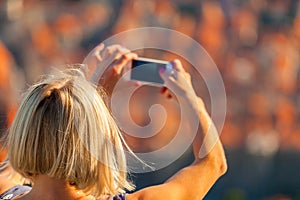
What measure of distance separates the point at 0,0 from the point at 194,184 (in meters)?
2.30

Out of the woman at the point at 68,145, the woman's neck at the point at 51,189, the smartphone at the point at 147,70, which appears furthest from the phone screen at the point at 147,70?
the woman's neck at the point at 51,189

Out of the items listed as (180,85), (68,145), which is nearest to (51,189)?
(68,145)

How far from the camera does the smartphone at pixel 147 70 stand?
56.7 inches

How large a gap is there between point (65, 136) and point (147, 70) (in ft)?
0.93

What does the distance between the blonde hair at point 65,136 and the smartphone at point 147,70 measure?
20 cm

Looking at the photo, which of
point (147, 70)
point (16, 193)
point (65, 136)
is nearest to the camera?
point (65, 136)

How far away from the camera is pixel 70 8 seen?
3.52 metres

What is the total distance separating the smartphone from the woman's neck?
28 centimetres

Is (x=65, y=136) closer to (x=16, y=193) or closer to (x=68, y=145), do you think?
(x=68, y=145)

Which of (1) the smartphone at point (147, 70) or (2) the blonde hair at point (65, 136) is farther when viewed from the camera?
(1) the smartphone at point (147, 70)

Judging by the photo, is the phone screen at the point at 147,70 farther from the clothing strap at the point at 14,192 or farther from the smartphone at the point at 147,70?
the clothing strap at the point at 14,192

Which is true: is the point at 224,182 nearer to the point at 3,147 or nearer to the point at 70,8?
the point at 70,8

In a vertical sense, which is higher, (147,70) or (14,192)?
(147,70)

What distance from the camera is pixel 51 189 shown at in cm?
127
